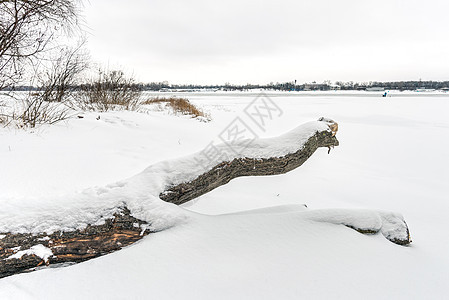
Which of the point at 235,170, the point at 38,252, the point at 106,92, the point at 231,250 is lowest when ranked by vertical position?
the point at 231,250

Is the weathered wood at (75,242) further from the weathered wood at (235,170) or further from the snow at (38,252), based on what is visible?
the weathered wood at (235,170)

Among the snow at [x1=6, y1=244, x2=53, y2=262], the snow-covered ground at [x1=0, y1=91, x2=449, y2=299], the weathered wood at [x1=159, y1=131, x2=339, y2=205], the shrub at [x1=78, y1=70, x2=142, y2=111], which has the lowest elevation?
the snow-covered ground at [x1=0, y1=91, x2=449, y2=299]

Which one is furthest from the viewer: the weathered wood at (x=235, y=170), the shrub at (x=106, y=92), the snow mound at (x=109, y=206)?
the shrub at (x=106, y=92)

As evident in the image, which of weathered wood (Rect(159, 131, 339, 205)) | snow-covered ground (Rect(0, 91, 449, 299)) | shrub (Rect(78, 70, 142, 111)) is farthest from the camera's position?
shrub (Rect(78, 70, 142, 111))

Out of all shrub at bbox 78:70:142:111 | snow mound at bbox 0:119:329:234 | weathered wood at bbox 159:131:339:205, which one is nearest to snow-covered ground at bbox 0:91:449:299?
snow mound at bbox 0:119:329:234

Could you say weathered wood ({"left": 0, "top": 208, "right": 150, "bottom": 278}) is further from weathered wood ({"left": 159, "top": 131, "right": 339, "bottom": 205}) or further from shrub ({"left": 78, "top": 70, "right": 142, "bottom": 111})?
shrub ({"left": 78, "top": 70, "right": 142, "bottom": 111})

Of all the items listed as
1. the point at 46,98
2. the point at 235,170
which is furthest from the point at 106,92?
the point at 235,170

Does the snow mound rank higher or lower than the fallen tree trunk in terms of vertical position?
higher

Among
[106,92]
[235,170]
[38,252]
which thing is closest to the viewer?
[38,252]

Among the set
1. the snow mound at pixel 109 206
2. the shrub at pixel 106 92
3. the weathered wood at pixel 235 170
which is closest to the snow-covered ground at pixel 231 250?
the snow mound at pixel 109 206

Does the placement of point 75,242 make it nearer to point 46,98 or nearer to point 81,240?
point 81,240

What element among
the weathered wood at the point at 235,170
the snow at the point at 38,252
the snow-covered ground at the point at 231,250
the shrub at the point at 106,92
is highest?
the shrub at the point at 106,92

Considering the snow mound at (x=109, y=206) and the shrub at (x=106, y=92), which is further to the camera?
the shrub at (x=106, y=92)

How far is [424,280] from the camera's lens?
1.56 metres
